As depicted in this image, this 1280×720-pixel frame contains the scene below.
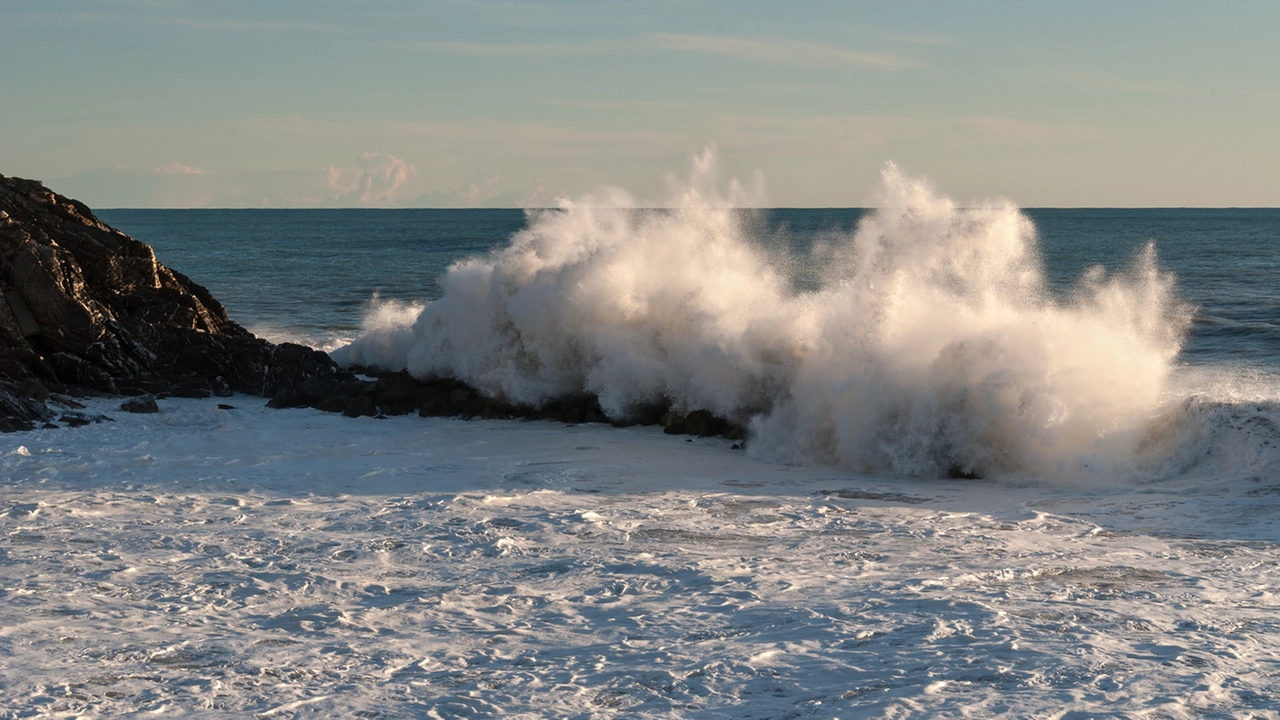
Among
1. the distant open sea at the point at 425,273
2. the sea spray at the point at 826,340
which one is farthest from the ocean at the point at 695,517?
the distant open sea at the point at 425,273

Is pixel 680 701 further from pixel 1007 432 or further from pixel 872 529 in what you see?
pixel 1007 432

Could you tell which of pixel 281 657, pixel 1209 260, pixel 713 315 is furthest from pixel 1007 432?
pixel 1209 260

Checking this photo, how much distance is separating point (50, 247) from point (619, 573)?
34.5 ft

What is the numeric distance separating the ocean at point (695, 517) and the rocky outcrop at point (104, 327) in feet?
2.81

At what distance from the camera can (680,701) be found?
5641mm

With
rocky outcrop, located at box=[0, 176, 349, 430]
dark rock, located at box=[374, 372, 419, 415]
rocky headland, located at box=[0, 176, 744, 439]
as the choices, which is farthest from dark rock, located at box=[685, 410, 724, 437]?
rocky outcrop, located at box=[0, 176, 349, 430]

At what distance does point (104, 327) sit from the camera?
Answer: 587 inches

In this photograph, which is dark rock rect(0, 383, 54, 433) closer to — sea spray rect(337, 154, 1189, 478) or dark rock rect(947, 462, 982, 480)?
sea spray rect(337, 154, 1189, 478)

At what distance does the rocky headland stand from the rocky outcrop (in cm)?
2

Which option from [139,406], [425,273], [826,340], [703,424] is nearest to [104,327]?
[139,406]

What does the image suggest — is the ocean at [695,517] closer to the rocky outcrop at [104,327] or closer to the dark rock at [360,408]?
the dark rock at [360,408]

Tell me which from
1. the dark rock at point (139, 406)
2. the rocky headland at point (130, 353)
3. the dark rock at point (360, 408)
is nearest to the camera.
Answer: the dark rock at point (139, 406)

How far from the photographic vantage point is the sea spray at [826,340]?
11266 millimetres

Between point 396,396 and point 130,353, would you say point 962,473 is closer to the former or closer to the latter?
point 396,396
